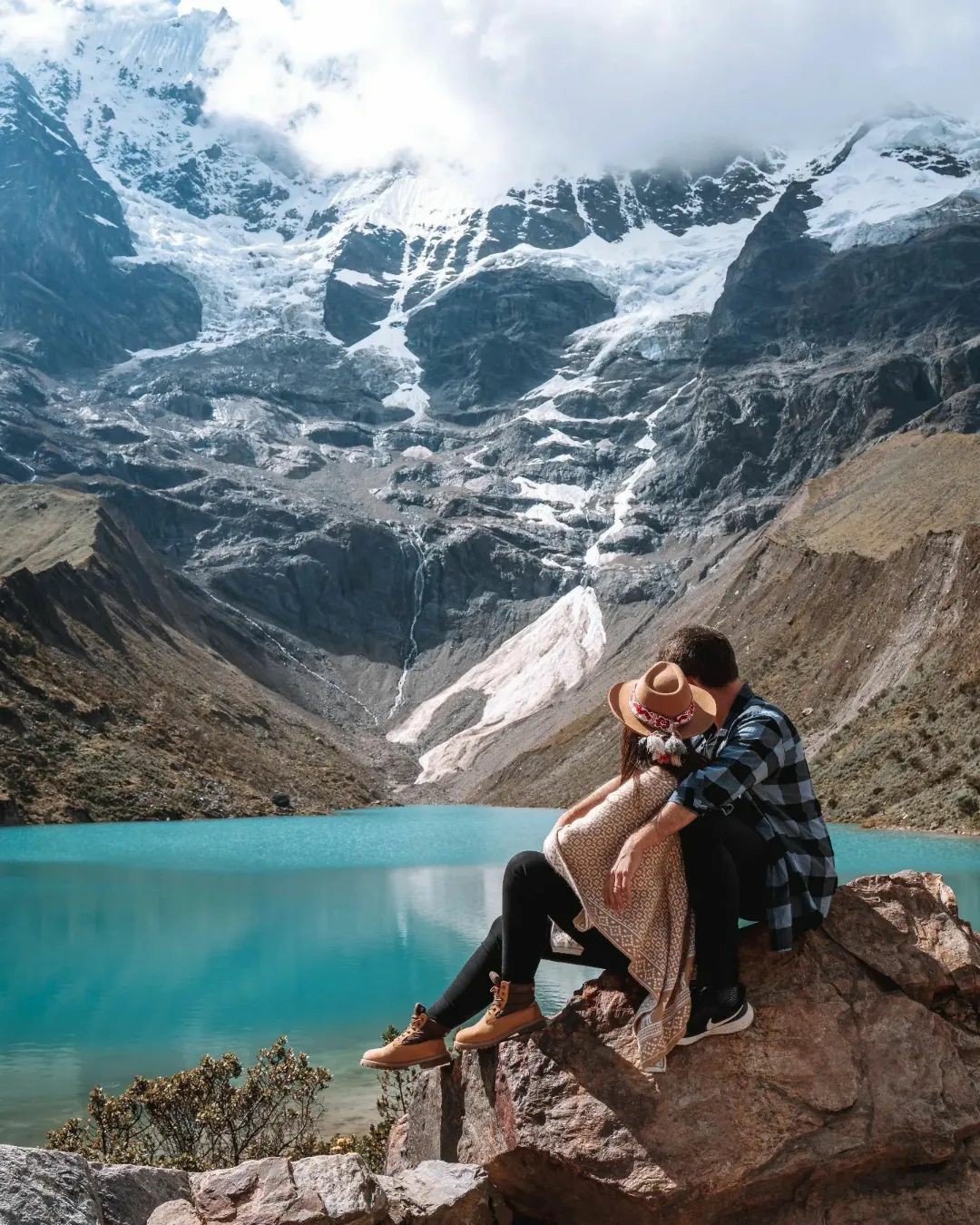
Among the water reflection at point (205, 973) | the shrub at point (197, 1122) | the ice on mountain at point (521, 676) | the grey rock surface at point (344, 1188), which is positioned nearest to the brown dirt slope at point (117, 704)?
the ice on mountain at point (521, 676)

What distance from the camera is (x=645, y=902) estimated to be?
254 inches

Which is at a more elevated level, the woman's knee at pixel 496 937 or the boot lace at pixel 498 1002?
the woman's knee at pixel 496 937

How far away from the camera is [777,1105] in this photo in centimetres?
631

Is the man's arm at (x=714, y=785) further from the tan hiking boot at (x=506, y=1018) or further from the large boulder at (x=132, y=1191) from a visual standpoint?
the large boulder at (x=132, y=1191)

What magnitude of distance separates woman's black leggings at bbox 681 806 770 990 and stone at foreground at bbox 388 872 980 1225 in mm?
434

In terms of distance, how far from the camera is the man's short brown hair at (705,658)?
7285mm

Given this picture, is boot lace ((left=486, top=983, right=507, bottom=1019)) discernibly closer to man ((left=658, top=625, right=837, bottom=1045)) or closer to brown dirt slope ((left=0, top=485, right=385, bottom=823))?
man ((left=658, top=625, right=837, bottom=1045))

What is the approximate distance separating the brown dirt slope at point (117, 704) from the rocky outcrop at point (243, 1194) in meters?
69.3

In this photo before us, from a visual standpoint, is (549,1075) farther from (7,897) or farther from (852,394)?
(852,394)

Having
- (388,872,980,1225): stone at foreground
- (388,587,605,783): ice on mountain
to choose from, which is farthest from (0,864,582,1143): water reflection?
(388,587,605,783): ice on mountain

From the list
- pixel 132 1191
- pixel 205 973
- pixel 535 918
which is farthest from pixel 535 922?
pixel 205 973

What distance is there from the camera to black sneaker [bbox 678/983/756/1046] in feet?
20.6

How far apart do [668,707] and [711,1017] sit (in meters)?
1.76

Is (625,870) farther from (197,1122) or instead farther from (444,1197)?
(197,1122)
